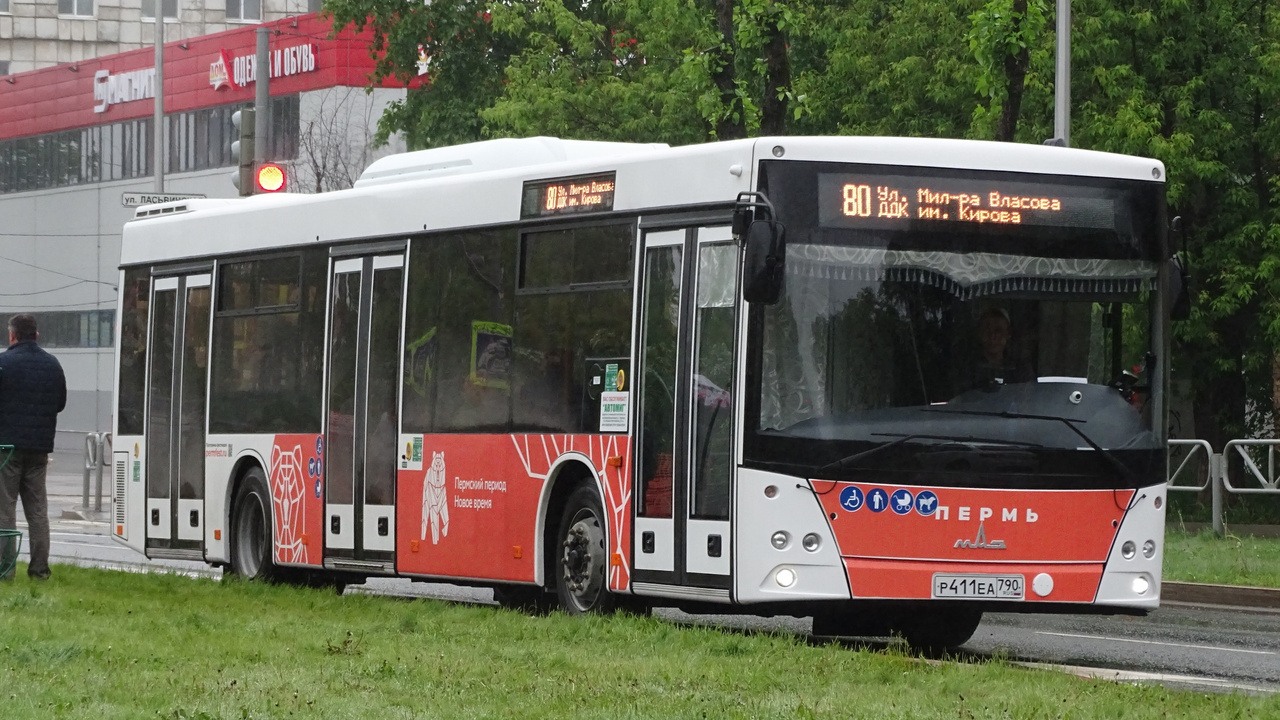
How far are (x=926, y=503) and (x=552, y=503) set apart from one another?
288 centimetres

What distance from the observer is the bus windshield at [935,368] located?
11625mm

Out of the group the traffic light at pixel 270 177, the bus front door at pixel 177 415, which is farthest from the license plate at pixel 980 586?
the traffic light at pixel 270 177

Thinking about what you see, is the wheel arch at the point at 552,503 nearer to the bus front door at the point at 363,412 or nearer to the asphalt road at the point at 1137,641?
the asphalt road at the point at 1137,641

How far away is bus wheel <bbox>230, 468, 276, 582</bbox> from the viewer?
1725cm

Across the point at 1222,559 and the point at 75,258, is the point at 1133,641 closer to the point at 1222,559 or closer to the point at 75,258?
the point at 1222,559

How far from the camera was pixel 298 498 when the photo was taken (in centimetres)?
1656

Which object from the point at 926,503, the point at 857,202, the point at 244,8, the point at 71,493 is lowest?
the point at 71,493

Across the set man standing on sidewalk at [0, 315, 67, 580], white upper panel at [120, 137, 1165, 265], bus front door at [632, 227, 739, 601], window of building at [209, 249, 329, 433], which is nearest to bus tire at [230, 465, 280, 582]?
window of building at [209, 249, 329, 433]

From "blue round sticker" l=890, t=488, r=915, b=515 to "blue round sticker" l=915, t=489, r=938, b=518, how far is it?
0.03 meters

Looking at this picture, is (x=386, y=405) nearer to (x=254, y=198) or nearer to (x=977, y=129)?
(x=254, y=198)

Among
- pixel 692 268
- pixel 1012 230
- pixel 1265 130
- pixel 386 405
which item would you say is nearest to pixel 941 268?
pixel 1012 230

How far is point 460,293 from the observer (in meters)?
14.6

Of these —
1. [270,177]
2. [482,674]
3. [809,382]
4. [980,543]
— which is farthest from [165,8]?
[482,674]

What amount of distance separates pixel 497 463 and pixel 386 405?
63.0 inches
